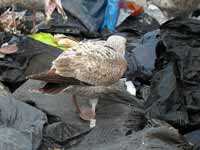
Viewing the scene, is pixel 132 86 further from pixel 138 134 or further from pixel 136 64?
pixel 138 134

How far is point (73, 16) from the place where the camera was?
6242 mm

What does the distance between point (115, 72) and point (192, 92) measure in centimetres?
58

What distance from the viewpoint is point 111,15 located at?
21.4ft

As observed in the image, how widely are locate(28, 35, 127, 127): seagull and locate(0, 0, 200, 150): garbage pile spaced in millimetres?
16

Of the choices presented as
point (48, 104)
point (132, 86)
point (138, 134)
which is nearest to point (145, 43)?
point (132, 86)

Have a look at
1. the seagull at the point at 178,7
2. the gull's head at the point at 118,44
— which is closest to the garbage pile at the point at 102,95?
A: the gull's head at the point at 118,44

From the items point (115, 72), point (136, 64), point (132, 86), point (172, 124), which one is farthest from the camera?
point (136, 64)

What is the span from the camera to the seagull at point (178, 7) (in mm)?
5473

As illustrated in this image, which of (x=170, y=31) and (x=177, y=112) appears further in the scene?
(x=170, y=31)

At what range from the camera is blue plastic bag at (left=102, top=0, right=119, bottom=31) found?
652cm

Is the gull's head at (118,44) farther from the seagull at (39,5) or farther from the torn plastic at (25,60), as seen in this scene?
the seagull at (39,5)

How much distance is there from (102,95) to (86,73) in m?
0.36

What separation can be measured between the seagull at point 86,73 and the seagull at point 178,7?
5.03 feet

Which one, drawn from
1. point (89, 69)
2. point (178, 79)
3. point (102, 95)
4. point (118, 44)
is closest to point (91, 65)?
point (89, 69)
